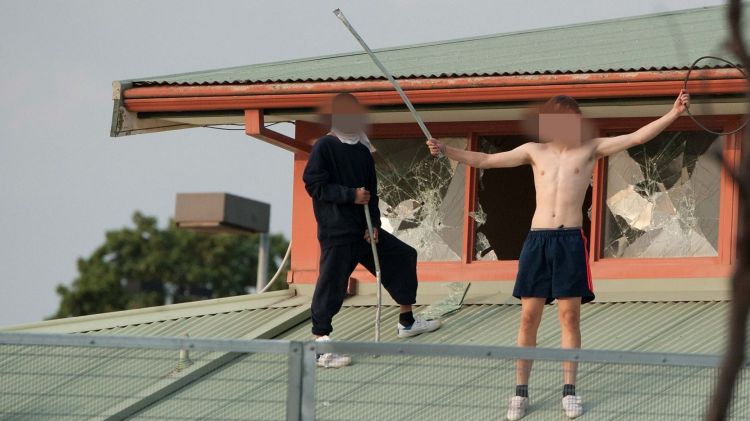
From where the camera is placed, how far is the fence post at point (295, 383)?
5953 millimetres

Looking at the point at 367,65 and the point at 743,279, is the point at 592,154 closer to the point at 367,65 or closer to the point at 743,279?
the point at 367,65

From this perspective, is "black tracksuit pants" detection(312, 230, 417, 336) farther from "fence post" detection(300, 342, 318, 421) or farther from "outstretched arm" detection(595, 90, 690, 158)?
"fence post" detection(300, 342, 318, 421)

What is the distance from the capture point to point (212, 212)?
17484mm

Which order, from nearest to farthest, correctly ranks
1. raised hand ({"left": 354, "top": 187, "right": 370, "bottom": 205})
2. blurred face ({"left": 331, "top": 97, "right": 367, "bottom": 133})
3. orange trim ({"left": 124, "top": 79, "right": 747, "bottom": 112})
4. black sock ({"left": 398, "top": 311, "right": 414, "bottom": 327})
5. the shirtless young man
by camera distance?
the shirtless young man, raised hand ({"left": 354, "top": 187, "right": 370, "bottom": 205}), blurred face ({"left": 331, "top": 97, "right": 367, "bottom": 133}), black sock ({"left": 398, "top": 311, "right": 414, "bottom": 327}), orange trim ({"left": 124, "top": 79, "right": 747, "bottom": 112})

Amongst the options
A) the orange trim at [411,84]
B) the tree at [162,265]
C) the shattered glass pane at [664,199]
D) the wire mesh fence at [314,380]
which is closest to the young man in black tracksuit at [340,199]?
the orange trim at [411,84]

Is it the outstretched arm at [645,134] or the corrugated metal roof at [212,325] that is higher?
the outstretched arm at [645,134]

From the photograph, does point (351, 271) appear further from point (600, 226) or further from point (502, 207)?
point (502, 207)

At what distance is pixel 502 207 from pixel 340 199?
4360mm

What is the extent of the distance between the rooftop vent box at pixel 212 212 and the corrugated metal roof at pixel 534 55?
487cm

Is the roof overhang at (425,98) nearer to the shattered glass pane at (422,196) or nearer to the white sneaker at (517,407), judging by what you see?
the shattered glass pane at (422,196)

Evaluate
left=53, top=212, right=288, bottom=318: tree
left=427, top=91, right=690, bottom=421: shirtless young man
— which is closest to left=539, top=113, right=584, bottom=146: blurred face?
left=427, top=91, right=690, bottom=421: shirtless young man

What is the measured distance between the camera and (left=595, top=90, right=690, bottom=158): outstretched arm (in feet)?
24.8

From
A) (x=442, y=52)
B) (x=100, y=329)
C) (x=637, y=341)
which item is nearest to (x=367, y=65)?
(x=442, y=52)

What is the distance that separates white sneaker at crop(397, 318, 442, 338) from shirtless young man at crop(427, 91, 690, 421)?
156 cm
